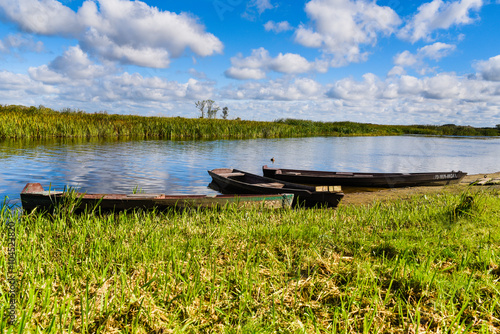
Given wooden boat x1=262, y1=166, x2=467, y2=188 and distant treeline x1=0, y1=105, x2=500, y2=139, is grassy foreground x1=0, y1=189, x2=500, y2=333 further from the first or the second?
distant treeline x1=0, y1=105, x2=500, y2=139

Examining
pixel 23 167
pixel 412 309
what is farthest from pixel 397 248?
pixel 23 167

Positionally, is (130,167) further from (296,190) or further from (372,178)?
(372,178)

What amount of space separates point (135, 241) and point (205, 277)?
148 cm

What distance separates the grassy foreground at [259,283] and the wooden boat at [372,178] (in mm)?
10566

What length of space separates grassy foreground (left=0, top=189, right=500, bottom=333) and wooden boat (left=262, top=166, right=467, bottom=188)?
10.6 meters

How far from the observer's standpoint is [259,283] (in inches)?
137

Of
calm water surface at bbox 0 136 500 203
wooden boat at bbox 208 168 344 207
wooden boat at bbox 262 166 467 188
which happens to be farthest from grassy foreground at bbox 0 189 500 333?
wooden boat at bbox 262 166 467 188

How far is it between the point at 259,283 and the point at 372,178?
13.4 metres

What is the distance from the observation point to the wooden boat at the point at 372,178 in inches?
615

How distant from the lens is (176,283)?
11.6 ft

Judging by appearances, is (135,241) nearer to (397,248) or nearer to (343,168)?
(397,248)

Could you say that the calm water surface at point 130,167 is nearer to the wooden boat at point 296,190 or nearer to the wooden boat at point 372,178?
the wooden boat at point 296,190

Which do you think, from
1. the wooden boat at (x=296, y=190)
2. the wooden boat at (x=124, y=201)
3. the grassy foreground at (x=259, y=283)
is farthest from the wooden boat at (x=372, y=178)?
the grassy foreground at (x=259, y=283)

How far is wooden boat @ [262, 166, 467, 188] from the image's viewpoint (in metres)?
15.6
